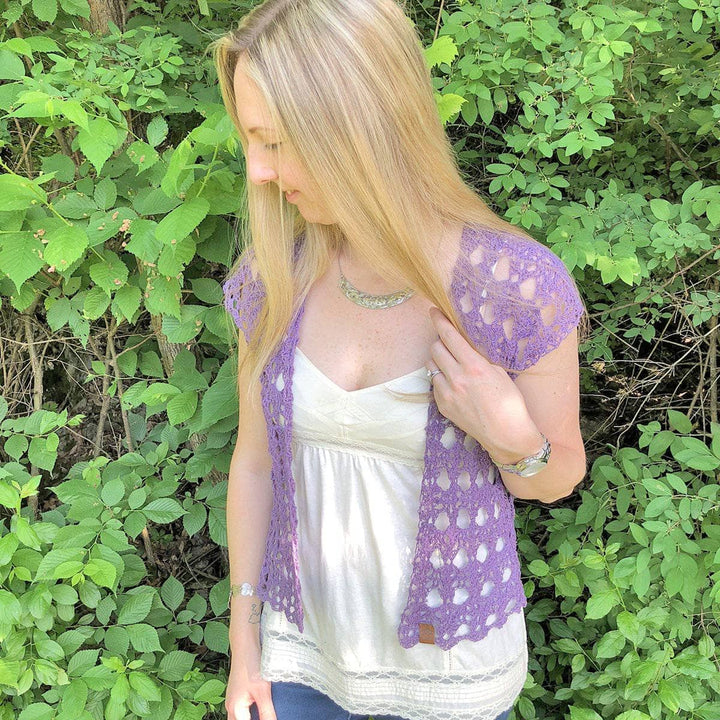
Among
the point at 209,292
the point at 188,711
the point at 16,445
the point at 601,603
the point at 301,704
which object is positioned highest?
the point at 209,292

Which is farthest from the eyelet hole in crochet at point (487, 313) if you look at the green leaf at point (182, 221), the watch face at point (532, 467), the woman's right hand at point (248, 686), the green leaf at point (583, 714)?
the green leaf at point (583, 714)

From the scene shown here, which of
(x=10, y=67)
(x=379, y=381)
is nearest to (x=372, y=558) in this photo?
(x=379, y=381)

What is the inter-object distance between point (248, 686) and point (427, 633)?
457 millimetres

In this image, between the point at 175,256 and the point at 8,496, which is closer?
the point at 175,256

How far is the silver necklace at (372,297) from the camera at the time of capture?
1237mm

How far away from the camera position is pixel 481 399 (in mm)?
1054

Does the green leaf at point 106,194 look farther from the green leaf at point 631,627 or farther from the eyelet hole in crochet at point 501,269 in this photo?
the green leaf at point 631,627

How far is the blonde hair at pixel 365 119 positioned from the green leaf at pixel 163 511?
1.03 metres

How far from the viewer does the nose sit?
1133mm

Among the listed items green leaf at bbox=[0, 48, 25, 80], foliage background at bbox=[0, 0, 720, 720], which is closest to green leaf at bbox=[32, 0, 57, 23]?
foliage background at bbox=[0, 0, 720, 720]

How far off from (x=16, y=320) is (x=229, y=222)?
2.80 feet

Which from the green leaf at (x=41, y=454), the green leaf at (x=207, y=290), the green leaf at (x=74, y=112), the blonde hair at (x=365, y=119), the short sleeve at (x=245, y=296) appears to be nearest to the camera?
the blonde hair at (x=365, y=119)

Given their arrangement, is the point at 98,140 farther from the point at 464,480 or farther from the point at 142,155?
the point at 464,480

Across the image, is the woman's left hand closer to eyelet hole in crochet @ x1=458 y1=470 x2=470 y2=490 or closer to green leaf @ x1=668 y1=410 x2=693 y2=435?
eyelet hole in crochet @ x1=458 y1=470 x2=470 y2=490
